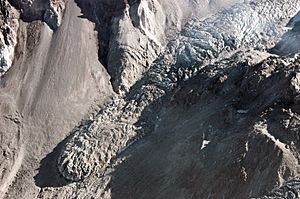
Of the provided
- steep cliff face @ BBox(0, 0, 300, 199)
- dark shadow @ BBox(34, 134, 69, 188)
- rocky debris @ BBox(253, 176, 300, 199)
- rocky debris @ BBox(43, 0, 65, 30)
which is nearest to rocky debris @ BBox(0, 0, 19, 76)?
steep cliff face @ BBox(0, 0, 300, 199)

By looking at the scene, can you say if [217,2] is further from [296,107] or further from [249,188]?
[249,188]

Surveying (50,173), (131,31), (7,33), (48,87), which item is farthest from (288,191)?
(7,33)

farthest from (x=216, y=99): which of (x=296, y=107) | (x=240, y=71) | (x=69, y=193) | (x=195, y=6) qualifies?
(x=195, y=6)

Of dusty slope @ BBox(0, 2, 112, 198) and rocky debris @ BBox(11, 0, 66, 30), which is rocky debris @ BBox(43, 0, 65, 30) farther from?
dusty slope @ BBox(0, 2, 112, 198)

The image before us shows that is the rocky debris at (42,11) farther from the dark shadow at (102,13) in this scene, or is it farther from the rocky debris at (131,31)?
the rocky debris at (131,31)

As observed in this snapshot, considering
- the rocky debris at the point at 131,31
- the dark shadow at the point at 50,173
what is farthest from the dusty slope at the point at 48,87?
the rocky debris at the point at 131,31

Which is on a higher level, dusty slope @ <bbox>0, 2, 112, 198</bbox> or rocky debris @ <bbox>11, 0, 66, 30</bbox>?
rocky debris @ <bbox>11, 0, 66, 30</bbox>
